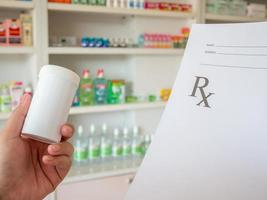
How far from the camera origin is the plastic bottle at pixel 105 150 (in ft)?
6.12

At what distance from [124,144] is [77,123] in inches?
12.7

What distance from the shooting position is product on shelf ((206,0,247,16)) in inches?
79.4

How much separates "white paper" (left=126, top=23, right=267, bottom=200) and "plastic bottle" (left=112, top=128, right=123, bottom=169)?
4.75ft

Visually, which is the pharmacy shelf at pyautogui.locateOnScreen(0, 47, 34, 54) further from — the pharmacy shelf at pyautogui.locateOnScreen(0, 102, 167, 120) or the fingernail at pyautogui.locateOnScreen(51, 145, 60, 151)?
the fingernail at pyautogui.locateOnScreen(51, 145, 60, 151)

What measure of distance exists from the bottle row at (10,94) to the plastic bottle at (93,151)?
448 millimetres

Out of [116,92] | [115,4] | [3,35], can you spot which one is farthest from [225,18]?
→ [3,35]

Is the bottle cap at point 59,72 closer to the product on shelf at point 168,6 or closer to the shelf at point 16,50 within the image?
the shelf at point 16,50

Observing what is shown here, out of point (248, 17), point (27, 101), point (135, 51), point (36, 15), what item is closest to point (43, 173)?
point (27, 101)

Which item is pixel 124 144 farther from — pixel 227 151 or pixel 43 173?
pixel 227 151

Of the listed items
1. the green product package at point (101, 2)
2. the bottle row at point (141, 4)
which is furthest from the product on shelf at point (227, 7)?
the green product package at point (101, 2)

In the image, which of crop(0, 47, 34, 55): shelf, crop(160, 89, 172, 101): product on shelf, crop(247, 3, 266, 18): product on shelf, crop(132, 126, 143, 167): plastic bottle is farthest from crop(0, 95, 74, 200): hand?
crop(247, 3, 266, 18): product on shelf

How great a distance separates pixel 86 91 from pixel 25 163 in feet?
3.63

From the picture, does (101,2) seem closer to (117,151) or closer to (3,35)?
(3,35)

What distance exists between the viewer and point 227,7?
2062 millimetres
